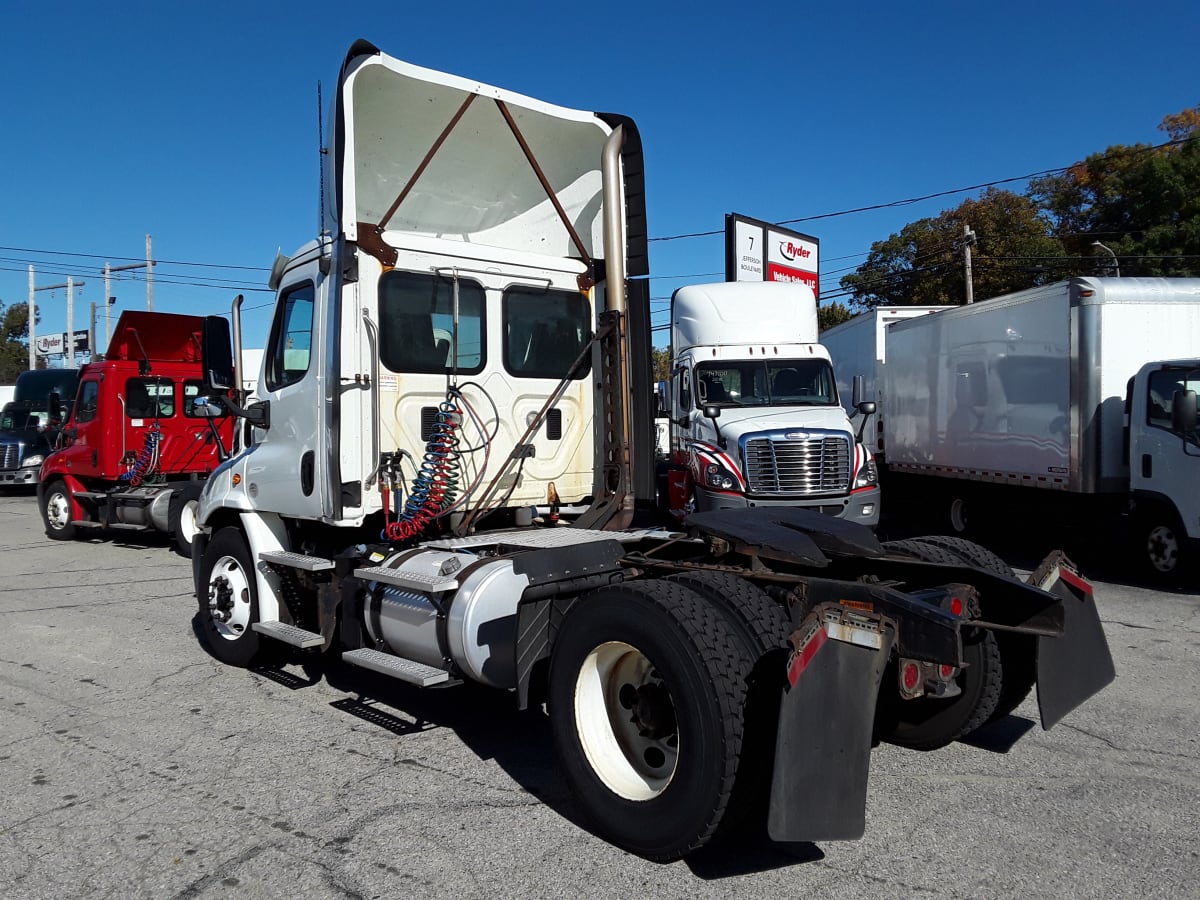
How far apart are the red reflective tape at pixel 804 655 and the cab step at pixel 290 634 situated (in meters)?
3.47

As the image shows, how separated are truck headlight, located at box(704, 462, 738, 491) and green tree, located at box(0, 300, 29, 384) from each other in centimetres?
7607

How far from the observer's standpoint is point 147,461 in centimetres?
1449

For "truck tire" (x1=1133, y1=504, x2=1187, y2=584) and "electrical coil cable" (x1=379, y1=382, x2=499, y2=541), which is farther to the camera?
"truck tire" (x1=1133, y1=504, x2=1187, y2=584)

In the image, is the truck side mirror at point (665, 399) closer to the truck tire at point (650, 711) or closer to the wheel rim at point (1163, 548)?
the wheel rim at point (1163, 548)

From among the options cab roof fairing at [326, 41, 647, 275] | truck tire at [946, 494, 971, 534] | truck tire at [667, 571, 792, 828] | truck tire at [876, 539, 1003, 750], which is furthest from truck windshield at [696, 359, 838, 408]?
truck tire at [667, 571, 792, 828]

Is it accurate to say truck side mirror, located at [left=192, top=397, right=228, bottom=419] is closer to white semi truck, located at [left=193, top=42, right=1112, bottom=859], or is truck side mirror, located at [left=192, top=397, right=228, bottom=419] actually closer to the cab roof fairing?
white semi truck, located at [left=193, top=42, right=1112, bottom=859]

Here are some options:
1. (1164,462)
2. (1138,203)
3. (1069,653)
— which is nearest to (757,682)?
(1069,653)

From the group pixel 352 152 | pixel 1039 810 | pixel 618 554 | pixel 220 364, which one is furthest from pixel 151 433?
pixel 1039 810

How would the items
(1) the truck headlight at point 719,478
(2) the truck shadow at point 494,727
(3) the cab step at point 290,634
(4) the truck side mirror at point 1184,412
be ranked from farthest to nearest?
(1) the truck headlight at point 719,478 < (4) the truck side mirror at point 1184,412 < (3) the cab step at point 290,634 < (2) the truck shadow at point 494,727

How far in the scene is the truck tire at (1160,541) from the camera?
9.91 metres

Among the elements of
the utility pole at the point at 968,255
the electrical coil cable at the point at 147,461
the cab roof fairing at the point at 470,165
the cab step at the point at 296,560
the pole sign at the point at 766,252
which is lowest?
the cab step at the point at 296,560

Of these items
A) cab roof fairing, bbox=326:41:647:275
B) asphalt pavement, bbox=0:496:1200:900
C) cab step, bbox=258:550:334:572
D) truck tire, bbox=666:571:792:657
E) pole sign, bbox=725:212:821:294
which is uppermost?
pole sign, bbox=725:212:821:294

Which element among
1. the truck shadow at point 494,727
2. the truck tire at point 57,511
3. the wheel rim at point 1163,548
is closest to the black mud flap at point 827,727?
the truck shadow at point 494,727

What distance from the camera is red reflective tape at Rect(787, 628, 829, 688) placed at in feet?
10.4
